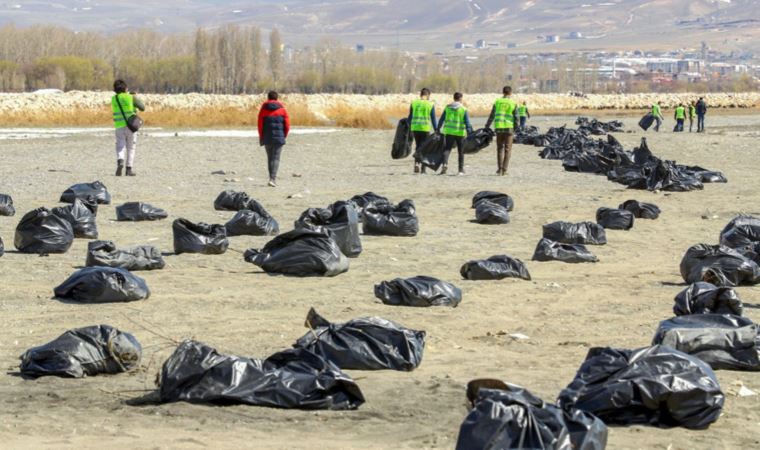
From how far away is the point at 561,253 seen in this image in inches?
527

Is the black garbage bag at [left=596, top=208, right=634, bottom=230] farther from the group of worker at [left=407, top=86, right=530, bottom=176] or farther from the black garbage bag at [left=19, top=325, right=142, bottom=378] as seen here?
the black garbage bag at [left=19, top=325, right=142, bottom=378]

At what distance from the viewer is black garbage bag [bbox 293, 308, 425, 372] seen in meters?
8.07

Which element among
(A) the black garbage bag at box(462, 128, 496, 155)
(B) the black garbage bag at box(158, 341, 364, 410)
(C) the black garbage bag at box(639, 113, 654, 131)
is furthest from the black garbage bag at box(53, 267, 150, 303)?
(C) the black garbage bag at box(639, 113, 654, 131)

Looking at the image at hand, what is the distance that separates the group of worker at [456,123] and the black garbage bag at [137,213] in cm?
743

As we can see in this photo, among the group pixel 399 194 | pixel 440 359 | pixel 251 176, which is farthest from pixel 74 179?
pixel 440 359

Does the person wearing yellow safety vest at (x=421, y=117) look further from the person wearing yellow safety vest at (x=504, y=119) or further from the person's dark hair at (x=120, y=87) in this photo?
the person's dark hair at (x=120, y=87)

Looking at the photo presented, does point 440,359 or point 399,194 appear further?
point 399,194

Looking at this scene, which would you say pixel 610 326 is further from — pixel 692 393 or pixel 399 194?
pixel 399 194

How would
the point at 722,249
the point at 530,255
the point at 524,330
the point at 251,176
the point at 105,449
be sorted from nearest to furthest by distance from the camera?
the point at 105,449 → the point at 524,330 → the point at 722,249 → the point at 530,255 → the point at 251,176

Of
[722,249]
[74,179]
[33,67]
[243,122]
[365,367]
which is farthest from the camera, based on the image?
[33,67]

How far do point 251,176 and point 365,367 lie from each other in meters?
15.5

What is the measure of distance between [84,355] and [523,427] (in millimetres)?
3480

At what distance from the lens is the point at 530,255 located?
1392 centimetres

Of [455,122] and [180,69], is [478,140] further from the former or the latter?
[180,69]
